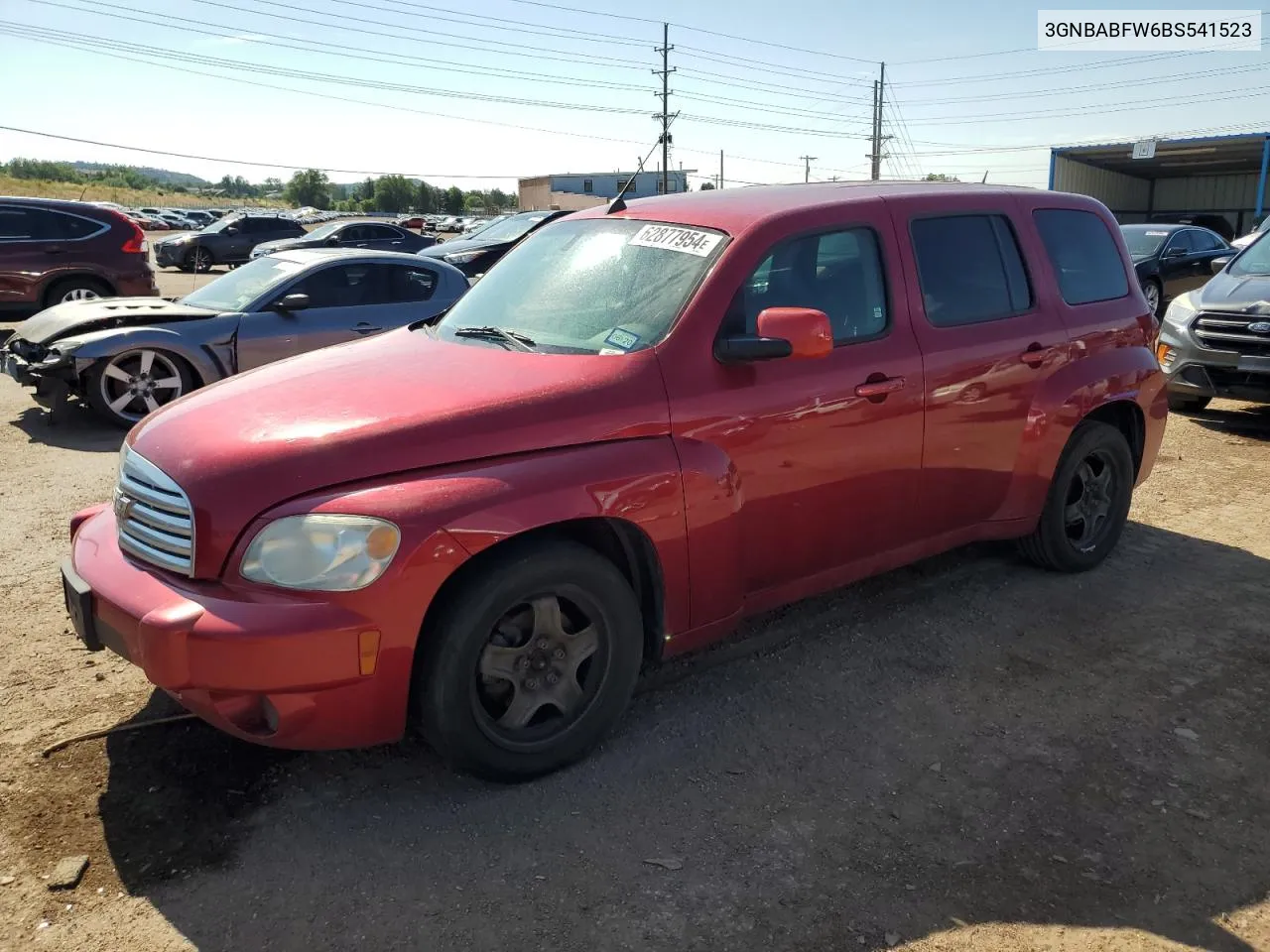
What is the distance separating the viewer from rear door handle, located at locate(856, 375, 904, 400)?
384 centimetres

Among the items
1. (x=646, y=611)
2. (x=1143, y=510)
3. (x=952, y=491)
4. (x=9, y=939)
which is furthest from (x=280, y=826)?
(x=1143, y=510)

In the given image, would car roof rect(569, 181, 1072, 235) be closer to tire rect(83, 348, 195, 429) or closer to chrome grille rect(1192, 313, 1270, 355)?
chrome grille rect(1192, 313, 1270, 355)

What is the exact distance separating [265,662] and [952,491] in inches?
115

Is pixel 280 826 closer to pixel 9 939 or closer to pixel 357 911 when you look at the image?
pixel 357 911

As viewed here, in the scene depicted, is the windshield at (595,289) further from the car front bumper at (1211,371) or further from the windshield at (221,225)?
the windshield at (221,225)

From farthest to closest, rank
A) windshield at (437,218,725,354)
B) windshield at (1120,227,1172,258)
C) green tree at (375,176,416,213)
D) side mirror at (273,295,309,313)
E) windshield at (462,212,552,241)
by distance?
green tree at (375,176,416,213) → windshield at (462,212,552,241) → windshield at (1120,227,1172,258) → side mirror at (273,295,309,313) → windshield at (437,218,725,354)

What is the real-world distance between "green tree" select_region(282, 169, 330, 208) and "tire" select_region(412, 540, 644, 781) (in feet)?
400

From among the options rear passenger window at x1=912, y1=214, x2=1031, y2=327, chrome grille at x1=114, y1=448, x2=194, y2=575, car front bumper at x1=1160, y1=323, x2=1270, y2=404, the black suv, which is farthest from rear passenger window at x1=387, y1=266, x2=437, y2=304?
the black suv

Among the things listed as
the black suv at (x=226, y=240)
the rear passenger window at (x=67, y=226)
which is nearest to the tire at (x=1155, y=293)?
the rear passenger window at (x=67, y=226)

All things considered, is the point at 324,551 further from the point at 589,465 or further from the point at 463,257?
the point at 463,257

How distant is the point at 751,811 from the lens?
307 cm

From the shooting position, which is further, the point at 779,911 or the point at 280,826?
the point at 280,826

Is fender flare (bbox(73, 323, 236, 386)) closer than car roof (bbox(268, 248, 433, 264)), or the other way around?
fender flare (bbox(73, 323, 236, 386))

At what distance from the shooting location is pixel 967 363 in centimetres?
420
